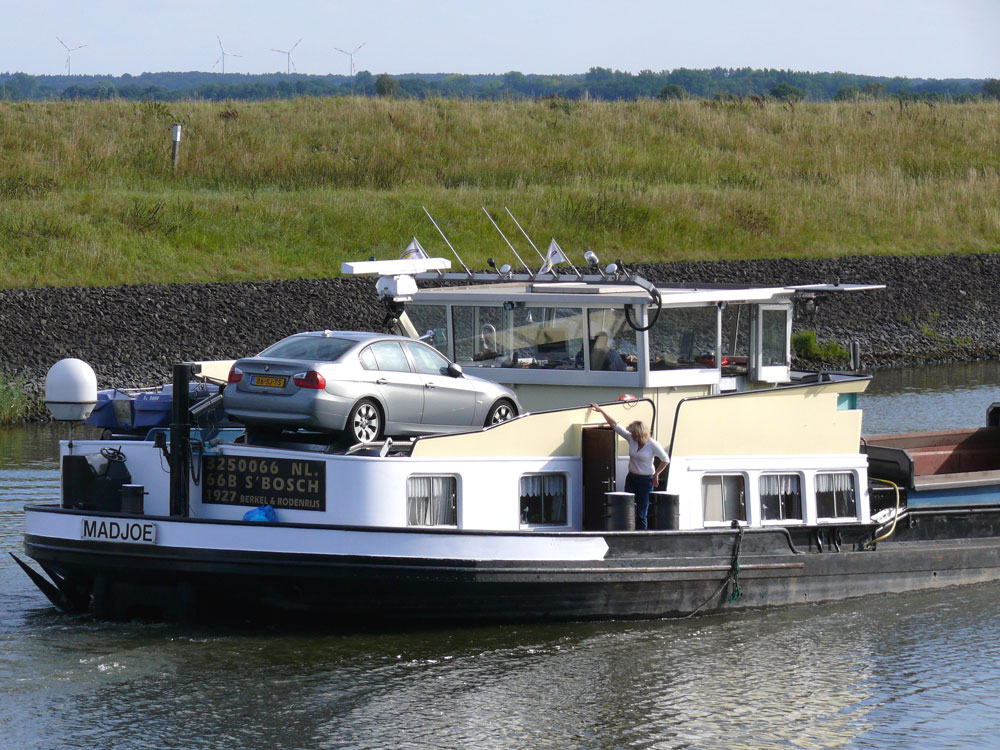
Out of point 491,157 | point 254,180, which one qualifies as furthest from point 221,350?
point 491,157

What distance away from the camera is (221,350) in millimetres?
29625

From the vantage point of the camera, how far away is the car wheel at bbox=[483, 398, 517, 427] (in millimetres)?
13423

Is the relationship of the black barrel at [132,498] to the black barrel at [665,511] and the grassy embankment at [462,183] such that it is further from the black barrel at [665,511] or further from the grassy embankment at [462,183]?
the grassy embankment at [462,183]

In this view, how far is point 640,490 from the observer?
12828mm

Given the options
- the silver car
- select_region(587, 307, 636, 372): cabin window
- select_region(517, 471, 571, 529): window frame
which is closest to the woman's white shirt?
select_region(517, 471, 571, 529): window frame

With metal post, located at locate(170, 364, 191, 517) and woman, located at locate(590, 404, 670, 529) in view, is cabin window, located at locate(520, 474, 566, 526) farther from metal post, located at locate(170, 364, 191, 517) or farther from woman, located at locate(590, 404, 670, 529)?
metal post, located at locate(170, 364, 191, 517)

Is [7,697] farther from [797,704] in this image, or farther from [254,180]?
[254,180]

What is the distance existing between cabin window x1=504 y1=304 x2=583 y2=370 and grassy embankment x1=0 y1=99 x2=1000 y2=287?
19.3 metres

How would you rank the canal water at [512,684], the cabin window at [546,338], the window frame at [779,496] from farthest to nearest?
the cabin window at [546,338] → the window frame at [779,496] → the canal water at [512,684]

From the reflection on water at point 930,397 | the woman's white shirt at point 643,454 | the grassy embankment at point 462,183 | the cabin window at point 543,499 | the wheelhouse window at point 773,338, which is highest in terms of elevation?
the grassy embankment at point 462,183

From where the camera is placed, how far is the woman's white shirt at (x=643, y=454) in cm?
1269

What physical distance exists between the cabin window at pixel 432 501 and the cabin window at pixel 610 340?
2517 millimetres

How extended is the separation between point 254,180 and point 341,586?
29045mm

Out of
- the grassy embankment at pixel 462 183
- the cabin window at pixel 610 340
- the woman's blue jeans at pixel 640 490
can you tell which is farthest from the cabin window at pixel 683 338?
the grassy embankment at pixel 462 183
